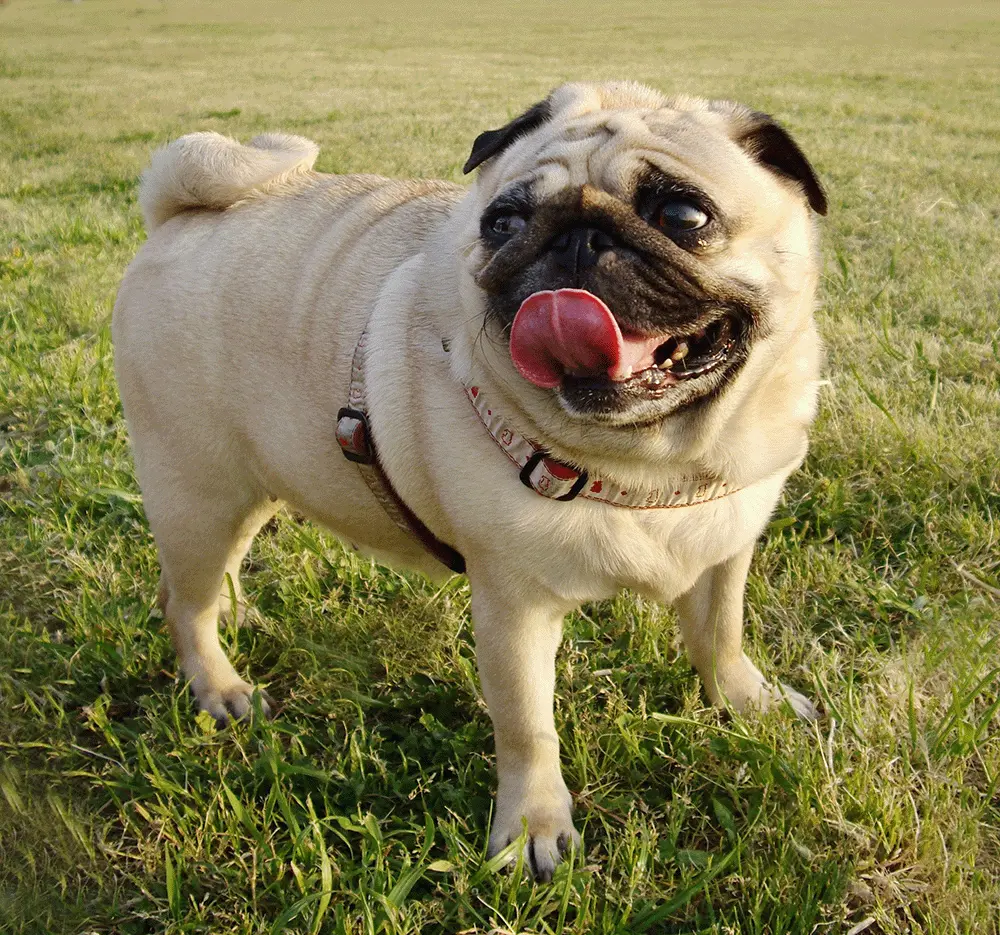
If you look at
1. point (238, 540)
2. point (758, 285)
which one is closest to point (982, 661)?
point (758, 285)

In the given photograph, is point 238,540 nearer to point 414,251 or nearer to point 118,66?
point 414,251

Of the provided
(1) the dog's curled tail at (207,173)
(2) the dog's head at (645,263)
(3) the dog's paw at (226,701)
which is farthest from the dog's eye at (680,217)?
(3) the dog's paw at (226,701)

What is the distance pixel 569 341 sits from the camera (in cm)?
168

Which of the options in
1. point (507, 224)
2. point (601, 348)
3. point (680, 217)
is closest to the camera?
point (601, 348)

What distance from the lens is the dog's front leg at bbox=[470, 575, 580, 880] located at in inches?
80.5

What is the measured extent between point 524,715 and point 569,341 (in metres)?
0.94

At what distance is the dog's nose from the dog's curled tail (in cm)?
115

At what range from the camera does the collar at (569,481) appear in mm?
1910

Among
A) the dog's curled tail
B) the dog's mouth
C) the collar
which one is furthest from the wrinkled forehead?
the dog's curled tail

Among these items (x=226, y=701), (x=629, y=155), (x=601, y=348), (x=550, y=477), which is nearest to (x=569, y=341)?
(x=601, y=348)

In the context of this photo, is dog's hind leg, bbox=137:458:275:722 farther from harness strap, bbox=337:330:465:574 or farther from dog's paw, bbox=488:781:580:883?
dog's paw, bbox=488:781:580:883

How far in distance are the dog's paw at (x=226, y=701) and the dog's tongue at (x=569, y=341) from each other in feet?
4.71

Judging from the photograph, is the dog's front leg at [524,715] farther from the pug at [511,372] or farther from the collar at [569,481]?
the collar at [569,481]

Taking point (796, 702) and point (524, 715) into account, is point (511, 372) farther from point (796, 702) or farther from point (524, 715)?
point (796, 702)
